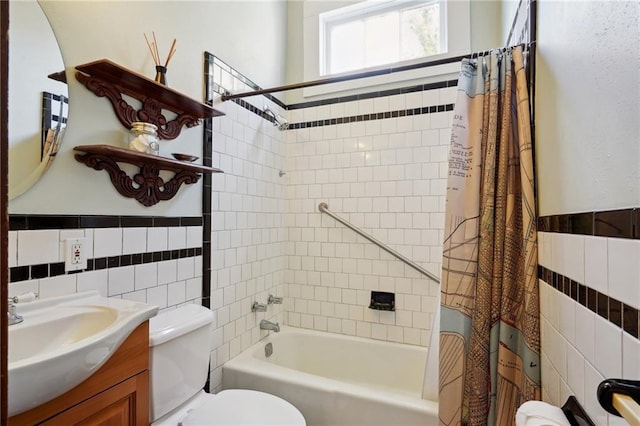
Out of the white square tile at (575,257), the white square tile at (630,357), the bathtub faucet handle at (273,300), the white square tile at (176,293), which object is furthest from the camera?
the bathtub faucet handle at (273,300)

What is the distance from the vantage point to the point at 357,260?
2.41 meters

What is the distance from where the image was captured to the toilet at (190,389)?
→ 1233mm

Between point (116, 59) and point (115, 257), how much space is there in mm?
810

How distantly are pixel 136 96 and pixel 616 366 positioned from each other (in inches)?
69.1

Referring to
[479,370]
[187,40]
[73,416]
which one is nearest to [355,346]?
[479,370]

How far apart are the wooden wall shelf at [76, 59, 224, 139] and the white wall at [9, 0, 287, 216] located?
0.12 feet

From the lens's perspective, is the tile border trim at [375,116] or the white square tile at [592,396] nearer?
the white square tile at [592,396]

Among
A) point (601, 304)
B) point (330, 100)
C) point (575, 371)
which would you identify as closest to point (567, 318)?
point (575, 371)

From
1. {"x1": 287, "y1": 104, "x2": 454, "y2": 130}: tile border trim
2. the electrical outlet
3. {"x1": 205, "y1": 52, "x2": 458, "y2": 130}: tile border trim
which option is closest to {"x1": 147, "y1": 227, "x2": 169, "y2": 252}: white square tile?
the electrical outlet

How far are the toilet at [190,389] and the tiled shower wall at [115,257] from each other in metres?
0.17

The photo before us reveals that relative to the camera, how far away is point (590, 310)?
714 millimetres

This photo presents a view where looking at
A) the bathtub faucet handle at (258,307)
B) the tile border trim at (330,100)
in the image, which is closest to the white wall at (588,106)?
the tile border trim at (330,100)

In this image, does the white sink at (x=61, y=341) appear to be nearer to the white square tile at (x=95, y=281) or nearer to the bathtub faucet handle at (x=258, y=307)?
the white square tile at (x=95, y=281)

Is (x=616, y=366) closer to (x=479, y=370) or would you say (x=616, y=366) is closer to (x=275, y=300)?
(x=479, y=370)
